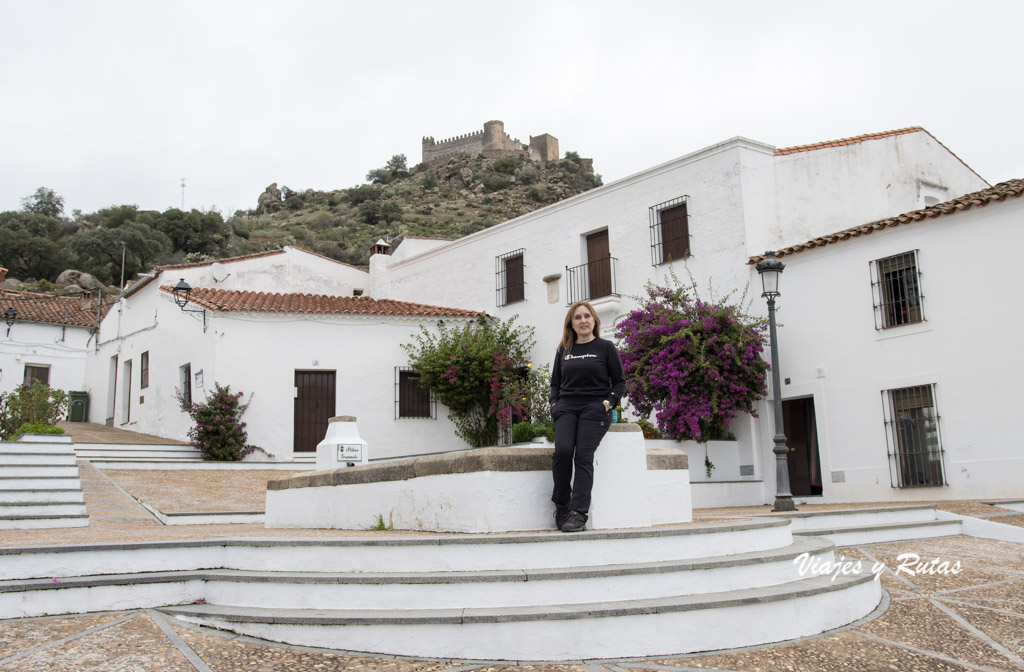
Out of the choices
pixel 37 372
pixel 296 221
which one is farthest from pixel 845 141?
pixel 296 221

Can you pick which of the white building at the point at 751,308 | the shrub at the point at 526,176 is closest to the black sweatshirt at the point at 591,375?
the white building at the point at 751,308

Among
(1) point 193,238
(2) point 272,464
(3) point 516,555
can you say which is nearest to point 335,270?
(2) point 272,464

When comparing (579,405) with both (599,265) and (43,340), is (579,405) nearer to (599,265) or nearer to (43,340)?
(599,265)

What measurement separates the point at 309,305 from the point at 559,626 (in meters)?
13.6

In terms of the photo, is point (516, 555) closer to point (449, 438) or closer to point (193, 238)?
point (449, 438)

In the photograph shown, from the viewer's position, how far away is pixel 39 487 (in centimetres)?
954

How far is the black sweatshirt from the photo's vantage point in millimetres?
5508

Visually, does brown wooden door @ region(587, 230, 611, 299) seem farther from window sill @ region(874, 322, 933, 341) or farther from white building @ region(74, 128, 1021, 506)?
window sill @ region(874, 322, 933, 341)

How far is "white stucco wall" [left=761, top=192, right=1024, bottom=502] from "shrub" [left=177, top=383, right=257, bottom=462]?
31.3 ft

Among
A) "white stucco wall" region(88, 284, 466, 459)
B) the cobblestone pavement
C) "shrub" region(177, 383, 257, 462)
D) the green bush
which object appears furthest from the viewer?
"white stucco wall" region(88, 284, 466, 459)

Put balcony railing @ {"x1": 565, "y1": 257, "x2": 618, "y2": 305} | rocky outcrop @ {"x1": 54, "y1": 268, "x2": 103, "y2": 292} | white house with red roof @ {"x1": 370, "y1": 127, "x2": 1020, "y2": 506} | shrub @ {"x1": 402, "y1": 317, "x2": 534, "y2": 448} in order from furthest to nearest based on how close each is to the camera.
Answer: rocky outcrop @ {"x1": 54, "y1": 268, "x2": 103, "y2": 292} < shrub @ {"x1": 402, "y1": 317, "x2": 534, "y2": 448} < balcony railing @ {"x1": 565, "y1": 257, "x2": 618, "y2": 305} < white house with red roof @ {"x1": 370, "y1": 127, "x2": 1020, "y2": 506}

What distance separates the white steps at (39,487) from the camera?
836 cm

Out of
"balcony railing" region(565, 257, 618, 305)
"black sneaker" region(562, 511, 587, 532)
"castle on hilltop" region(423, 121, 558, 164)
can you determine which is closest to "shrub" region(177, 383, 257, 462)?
"balcony railing" region(565, 257, 618, 305)

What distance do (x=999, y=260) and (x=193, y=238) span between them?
39.4 meters
